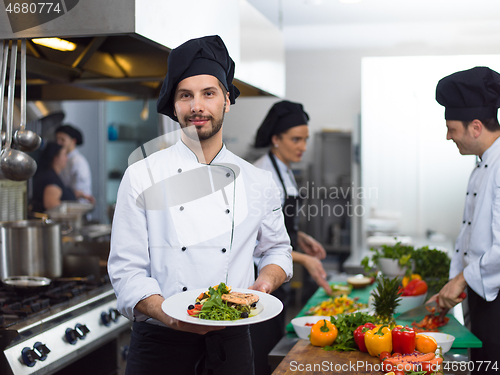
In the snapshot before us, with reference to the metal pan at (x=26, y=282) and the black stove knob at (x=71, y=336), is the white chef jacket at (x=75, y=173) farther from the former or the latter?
the black stove knob at (x=71, y=336)

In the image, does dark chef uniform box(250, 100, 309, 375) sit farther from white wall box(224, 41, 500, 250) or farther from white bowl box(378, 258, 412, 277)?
white wall box(224, 41, 500, 250)

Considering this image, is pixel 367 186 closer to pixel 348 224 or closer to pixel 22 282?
pixel 348 224

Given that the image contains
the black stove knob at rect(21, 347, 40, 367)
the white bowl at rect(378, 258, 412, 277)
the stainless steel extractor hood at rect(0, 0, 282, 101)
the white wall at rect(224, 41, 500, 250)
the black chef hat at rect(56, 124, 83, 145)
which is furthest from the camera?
the white wall at rect(224, 41, 500, 250)

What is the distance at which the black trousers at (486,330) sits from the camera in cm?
176

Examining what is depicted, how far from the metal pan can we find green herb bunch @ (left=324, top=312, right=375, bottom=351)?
1034 mm

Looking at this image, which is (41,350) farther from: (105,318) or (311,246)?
(311,246)

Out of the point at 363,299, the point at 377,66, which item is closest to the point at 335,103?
the point at 377,66

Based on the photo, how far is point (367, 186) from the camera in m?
3.88

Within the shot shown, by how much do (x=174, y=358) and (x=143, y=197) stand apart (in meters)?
0.42

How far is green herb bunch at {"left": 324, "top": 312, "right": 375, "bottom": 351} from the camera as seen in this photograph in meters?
1.56

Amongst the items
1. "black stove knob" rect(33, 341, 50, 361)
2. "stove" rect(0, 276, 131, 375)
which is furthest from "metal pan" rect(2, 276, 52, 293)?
"black stove knob" rect(33, 341, 50, 361)

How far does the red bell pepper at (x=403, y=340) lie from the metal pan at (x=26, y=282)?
121 centimetres
